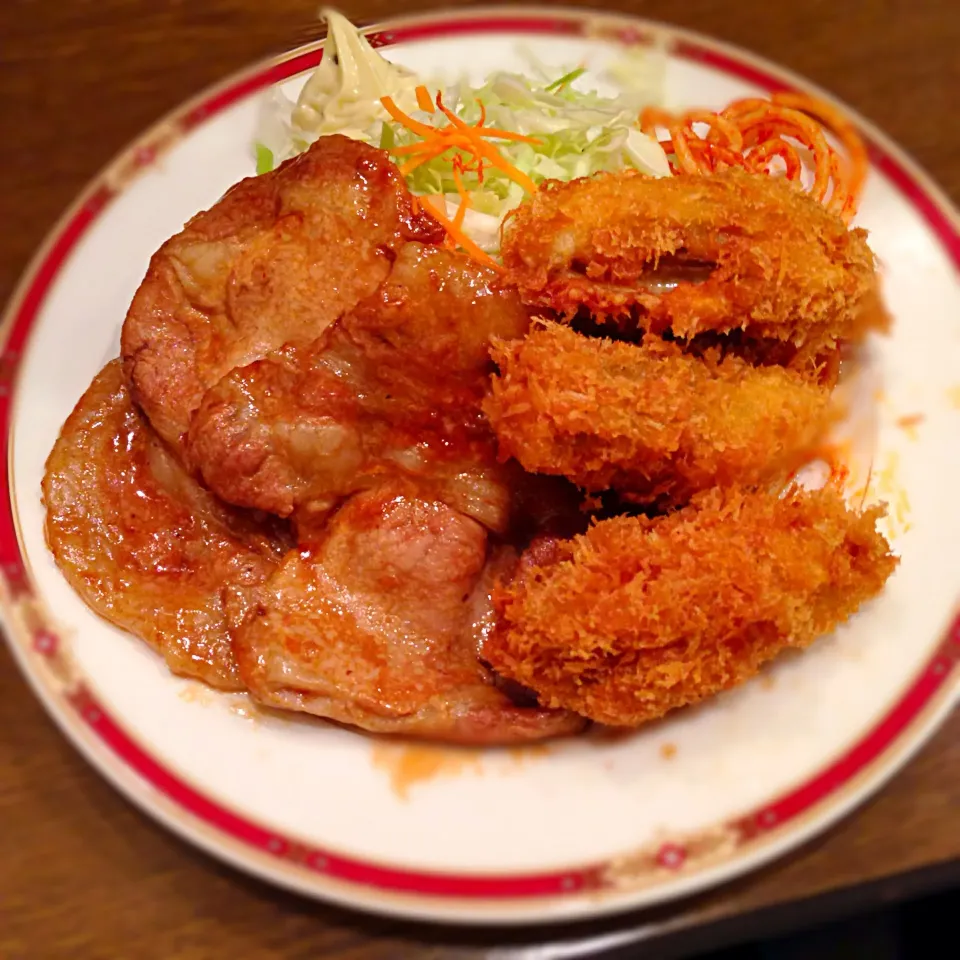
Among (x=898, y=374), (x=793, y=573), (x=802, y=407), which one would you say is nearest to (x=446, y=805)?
(x=793, y=573)

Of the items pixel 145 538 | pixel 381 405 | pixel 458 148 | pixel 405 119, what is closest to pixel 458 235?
pixel 458 148

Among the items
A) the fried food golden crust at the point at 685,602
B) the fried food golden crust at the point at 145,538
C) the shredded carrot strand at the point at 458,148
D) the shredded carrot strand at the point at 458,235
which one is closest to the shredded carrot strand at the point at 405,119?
the shredded carrot strand at the point at 458,148

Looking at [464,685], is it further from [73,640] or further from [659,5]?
[659,5]

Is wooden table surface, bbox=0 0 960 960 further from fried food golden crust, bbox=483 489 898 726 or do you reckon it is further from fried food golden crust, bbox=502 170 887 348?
fried food golden crust, bbox=502 170 887 348

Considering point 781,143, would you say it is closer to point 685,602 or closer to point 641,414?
point 641,414

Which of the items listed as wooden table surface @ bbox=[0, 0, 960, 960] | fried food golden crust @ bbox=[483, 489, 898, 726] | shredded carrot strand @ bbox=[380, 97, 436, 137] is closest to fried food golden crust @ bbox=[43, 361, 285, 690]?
wooden table surface @ bbox=[0, 0, 960, 960]

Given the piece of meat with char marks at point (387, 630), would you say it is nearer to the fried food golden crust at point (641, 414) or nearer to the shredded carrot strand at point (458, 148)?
the fried food golden crust at point (641, 414)
